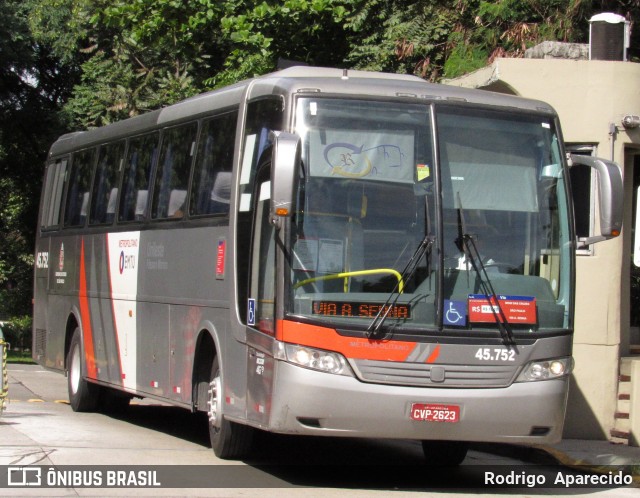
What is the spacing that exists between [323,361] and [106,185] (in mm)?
6748

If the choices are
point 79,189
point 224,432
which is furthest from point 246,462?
point 79,189

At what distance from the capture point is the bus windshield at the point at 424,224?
9562mm

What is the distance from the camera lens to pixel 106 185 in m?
15.3

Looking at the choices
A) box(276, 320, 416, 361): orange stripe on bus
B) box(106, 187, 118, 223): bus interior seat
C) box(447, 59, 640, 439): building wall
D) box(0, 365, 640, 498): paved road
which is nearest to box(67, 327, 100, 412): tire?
box(0, 365, 640, 498): paved road

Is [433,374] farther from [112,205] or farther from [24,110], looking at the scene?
[24,110]

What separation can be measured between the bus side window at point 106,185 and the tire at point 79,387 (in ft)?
5.95

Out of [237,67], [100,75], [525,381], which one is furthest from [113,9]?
[525,381]

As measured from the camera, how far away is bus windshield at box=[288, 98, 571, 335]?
9.56 metres

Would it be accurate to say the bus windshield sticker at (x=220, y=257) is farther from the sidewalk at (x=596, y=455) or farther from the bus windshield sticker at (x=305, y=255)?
the sidewalk at (x=596, y=455)

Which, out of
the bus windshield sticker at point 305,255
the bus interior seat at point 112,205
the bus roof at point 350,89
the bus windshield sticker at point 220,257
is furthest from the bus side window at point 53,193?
the bus windshield sticker at point 305,255

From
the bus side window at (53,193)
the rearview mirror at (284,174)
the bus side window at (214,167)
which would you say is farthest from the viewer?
the bus side window at (53,193)

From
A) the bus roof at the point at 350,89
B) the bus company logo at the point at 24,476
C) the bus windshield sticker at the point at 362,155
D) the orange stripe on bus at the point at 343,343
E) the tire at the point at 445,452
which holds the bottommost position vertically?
the tire at the point at 445,452

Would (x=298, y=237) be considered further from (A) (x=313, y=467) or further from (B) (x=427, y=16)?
(B) (x=427, y=16)

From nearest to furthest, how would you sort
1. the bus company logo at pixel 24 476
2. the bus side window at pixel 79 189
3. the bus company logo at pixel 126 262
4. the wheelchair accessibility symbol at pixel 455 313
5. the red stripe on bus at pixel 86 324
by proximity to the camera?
the bus company logo at pixel 24 476 < the wheelchair accessibility symbol at pixel 455 313 < the bus company logo at pixel 126 262 < the red stripe on bus at pixel 86 324 < the bus side window at pixel 79 189
